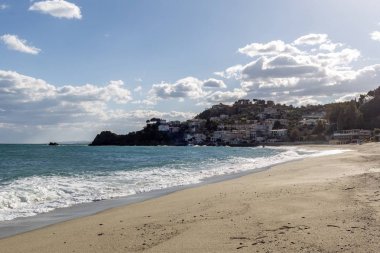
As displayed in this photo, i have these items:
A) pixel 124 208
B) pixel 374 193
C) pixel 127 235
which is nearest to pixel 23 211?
pixel 124 208

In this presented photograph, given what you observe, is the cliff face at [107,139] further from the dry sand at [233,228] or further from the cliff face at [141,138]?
the dry sand at [233,228]

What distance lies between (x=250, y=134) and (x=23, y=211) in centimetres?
14196

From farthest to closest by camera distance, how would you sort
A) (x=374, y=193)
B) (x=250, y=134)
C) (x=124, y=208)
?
(x=250, y=134) < (x=124, y=208) < (x=374, y=193)

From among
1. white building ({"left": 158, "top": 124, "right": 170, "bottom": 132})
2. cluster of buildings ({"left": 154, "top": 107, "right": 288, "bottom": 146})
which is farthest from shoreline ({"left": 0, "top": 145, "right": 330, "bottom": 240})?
white building ({"left": 158, "top": 124, "right": 170, "bottom": 132})

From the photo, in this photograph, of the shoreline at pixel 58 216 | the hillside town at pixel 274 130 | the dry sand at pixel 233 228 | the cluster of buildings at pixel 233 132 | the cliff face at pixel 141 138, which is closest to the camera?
the dry sand at pixel 233 228

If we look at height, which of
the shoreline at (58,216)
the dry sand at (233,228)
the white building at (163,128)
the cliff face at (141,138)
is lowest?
the shoreline at (58,216)

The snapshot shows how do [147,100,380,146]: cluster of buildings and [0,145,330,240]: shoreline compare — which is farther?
[147,100,380,146]: cluster of buildings

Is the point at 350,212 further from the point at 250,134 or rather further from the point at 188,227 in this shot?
the point at 250,134

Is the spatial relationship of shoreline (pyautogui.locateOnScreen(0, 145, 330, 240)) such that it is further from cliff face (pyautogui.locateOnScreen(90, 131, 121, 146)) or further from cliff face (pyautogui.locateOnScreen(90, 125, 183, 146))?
cliff face (pyautogui.locateOnScreen(90, 131, 121, 146))

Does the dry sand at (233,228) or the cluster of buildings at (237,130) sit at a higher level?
the cluster of buildings at (237,130)

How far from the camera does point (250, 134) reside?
494 feet

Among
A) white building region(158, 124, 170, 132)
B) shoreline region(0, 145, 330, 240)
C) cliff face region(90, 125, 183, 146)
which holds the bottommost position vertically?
shoreline region(0, 145, 330, 240)

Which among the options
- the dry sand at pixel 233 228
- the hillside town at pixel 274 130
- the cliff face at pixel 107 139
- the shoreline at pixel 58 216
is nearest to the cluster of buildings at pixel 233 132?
the hillside town at pixel 274 130

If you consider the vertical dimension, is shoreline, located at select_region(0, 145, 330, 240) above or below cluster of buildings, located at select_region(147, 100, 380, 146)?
below
